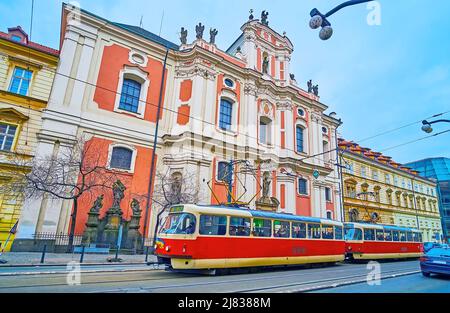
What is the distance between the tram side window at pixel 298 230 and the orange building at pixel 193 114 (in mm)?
4375

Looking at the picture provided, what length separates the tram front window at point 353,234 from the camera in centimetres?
1608

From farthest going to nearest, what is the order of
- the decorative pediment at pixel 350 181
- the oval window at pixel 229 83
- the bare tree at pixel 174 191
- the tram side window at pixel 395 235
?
the decorative pediment at pixel 350 181, the oval window at pixel 229 83, the tram side window at pixel 395 235, the bare tree at pixel 174 191

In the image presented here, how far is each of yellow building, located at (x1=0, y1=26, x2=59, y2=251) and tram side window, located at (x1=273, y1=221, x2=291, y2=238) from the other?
12878mm

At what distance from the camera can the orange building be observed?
1772 centimetres

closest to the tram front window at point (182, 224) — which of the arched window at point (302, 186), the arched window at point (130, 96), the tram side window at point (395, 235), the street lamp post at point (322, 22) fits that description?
the street lamp post at point (322, 22)

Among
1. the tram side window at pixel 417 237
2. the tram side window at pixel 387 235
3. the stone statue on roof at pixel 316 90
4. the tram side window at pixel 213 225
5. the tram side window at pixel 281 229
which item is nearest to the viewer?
the tram side window at pixel 213 225

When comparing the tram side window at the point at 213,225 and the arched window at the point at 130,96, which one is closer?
the tram side window at the point at 213,225

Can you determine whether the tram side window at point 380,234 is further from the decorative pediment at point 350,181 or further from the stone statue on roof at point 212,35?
the stone statue on roof at point 212,35

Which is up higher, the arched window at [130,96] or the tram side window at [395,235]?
the arched window at [130,96]

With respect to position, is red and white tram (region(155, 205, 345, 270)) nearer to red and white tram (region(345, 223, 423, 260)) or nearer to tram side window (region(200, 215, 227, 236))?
tram side window (region(200, 215, 227, 236))

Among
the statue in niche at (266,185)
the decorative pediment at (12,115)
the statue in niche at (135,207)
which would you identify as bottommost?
the statue in niche at (135,207)

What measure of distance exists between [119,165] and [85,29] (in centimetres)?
998

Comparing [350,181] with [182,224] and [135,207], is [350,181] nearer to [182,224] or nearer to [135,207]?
A: [135,207]
